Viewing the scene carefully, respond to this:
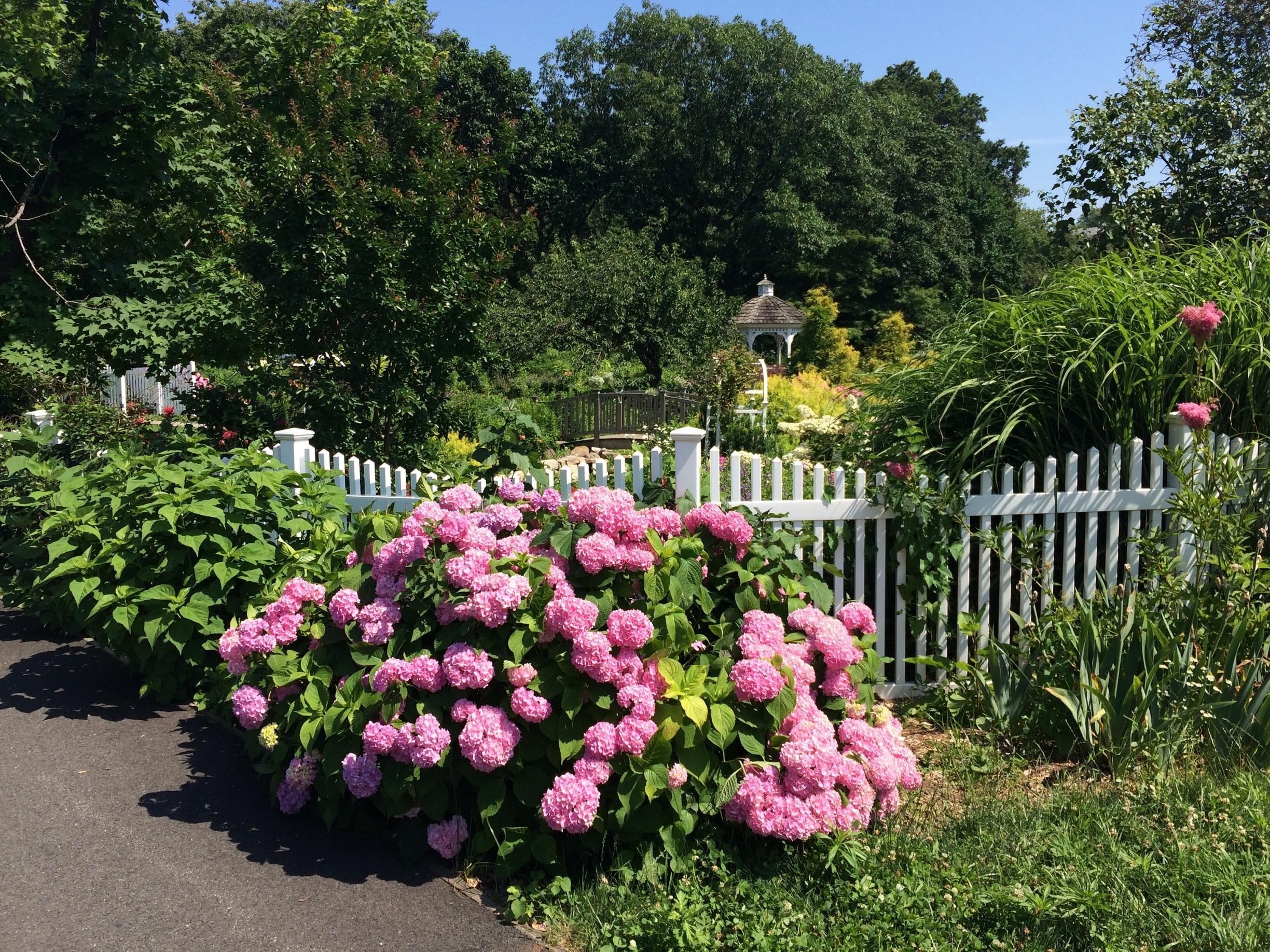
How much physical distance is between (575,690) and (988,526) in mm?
2584

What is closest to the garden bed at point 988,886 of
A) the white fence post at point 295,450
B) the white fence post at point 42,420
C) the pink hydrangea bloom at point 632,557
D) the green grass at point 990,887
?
the green grass at point 990,887

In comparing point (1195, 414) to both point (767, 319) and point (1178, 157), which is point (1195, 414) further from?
point (767, 319)

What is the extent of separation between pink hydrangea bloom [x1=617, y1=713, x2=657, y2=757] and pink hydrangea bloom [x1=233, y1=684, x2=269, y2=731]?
4.82 feet

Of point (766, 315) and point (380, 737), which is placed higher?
point (766, 315)

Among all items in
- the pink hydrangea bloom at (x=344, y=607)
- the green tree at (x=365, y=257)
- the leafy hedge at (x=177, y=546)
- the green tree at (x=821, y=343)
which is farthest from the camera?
the green tree at (x=821, y=343)

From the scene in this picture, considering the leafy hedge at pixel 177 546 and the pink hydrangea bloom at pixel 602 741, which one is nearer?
the pink hydrangea bloom at pixel 602 741

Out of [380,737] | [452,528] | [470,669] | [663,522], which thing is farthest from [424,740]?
[663,522]

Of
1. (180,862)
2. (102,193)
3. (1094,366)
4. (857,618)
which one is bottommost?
(180,862)

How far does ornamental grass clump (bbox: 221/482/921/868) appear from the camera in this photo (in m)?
3.10

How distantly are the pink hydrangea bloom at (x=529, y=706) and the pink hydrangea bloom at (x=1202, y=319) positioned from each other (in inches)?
133

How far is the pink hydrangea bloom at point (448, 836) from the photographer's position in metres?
3.35

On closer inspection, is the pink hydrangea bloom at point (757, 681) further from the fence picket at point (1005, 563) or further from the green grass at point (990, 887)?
the fence picket at point (1005, 563)

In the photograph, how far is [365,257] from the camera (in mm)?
8141

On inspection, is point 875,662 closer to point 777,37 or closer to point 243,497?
point 243,497
